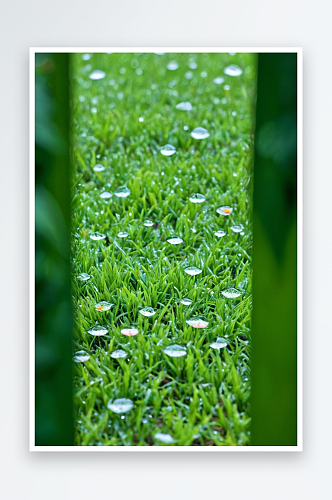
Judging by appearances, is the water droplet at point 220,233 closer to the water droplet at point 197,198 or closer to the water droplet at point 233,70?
the water droplet at point 197,198

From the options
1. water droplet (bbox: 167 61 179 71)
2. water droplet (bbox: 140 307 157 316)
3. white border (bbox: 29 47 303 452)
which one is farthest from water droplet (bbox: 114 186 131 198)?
water droplet (bbox: 167 61 179 71)

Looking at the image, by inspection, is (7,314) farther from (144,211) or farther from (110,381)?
(144,211)

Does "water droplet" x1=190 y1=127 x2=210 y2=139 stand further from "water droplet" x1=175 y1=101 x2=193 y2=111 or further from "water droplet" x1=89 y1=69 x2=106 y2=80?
"water droplet" x1=89 y1=69 x2=106 y2=80

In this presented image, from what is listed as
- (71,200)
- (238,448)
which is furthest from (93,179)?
(238,448)

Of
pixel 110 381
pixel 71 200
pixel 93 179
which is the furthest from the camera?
pixel 93 179

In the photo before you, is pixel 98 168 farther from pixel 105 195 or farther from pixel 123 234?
pixel 123 234

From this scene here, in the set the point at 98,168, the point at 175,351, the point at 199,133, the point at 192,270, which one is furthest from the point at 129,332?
the point at 199,133
